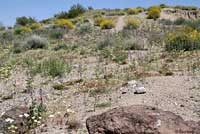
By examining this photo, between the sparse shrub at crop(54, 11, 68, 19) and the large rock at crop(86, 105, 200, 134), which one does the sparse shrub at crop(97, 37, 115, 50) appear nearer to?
the large rock at crop(86, 105, 200, 134)

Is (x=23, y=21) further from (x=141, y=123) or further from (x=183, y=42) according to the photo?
(x=141, y=123)

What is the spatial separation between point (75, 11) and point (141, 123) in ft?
146

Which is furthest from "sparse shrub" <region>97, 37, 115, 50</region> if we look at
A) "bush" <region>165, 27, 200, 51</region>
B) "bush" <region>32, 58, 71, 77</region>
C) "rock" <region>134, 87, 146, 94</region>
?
"rock" <region>134, 87, 146, 94</region>

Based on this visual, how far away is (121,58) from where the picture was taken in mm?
14266

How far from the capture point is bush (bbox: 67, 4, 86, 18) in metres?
48.9

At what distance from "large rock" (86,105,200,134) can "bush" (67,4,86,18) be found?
4270cm

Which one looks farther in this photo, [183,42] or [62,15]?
[62,15]

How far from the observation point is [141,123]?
6090mm

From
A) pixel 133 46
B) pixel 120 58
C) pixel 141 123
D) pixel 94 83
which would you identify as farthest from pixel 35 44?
pixel 141 123

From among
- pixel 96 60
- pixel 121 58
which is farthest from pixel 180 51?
pixel 96 60

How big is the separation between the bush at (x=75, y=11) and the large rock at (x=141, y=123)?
4270cm

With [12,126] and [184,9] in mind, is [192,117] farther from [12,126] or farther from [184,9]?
[184,9]

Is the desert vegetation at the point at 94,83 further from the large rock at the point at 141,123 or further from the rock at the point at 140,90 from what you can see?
the large rock at the point at 141,123

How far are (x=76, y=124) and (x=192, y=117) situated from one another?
1.99 metres
